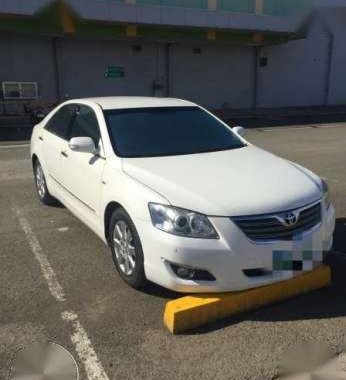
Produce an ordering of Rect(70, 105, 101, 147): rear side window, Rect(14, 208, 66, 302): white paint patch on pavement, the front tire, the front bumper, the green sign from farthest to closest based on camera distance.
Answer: the green sign, Rect(70, 105, 101, 147): rear side window, Rect(14, 208, 66, 302): white paint patch on pavement, the front tire, the front bumper

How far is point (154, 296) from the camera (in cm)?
386

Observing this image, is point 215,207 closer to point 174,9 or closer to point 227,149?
point 227,149

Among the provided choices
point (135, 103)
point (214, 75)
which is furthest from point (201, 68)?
point (135, 103)

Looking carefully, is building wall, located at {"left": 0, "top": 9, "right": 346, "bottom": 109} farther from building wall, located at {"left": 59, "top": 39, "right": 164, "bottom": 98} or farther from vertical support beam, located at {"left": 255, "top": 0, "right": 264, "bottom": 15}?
vertical support beam, located at {"left": 255, "top": 0, "right": 264, "bottom": 15}

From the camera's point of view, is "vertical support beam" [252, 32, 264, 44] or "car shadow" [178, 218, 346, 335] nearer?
"car shadow" [178, 218, 346, 335]

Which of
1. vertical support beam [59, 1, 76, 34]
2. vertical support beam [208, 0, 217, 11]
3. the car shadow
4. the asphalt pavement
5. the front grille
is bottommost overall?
the asphalt pavement

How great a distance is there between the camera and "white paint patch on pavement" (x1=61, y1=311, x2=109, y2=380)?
9.60ft

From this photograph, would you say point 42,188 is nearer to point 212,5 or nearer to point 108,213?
point 108,213

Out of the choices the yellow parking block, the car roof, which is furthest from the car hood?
the car roof

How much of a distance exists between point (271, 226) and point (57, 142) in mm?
3103

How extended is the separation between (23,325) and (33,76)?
716 inches

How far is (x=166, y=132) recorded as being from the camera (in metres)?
4.75

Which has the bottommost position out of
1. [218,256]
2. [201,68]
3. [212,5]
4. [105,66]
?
[218,256]

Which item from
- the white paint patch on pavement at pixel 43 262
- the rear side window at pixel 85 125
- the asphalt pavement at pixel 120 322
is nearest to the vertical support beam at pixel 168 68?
the white paint patch on pavement at pixel 43 262
